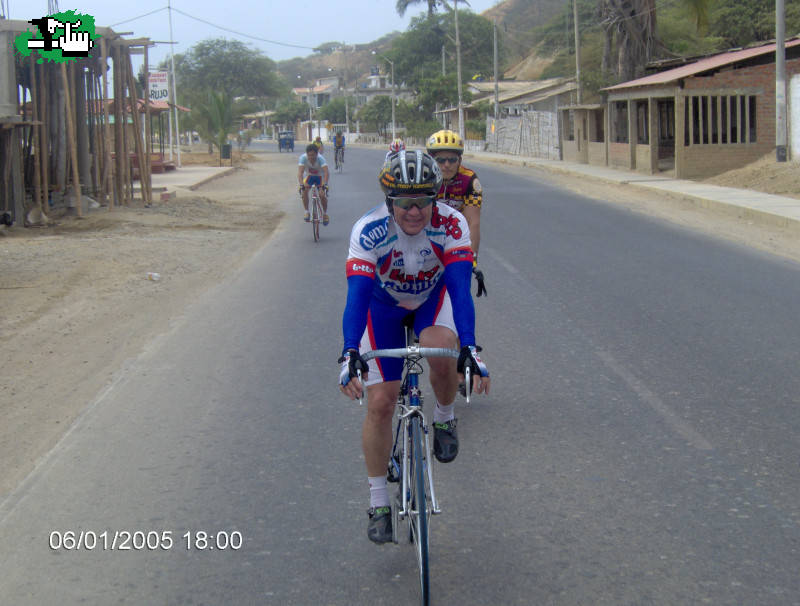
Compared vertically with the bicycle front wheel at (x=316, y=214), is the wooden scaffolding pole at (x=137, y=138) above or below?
above

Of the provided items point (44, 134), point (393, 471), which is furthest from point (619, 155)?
point (393, 471)

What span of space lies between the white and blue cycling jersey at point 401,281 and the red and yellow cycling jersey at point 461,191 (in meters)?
2.46

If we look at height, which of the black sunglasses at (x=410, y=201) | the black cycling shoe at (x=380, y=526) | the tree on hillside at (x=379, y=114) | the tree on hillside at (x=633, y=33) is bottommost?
the black cycling shoe at (x=380, y=526)

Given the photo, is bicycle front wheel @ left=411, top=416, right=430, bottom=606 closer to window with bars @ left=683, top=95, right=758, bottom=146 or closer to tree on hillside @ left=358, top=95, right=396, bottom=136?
window with bars @ left=683, top=95, right=758, bottom=146

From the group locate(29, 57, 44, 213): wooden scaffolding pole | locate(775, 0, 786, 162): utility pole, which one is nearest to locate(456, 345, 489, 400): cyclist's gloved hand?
locate(29, 57, 44, 213): wooden scaffolding pole

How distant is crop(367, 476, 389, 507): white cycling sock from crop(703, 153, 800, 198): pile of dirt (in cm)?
1866

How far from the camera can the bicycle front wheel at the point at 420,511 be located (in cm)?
331

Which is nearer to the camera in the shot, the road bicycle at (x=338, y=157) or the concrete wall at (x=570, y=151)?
the road bicycle at (x=338, y=157)

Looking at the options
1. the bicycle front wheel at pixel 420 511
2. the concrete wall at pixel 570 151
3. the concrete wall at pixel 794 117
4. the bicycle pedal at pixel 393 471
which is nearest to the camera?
the bicycle front wheel at pixel 420 511

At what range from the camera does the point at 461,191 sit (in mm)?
6559

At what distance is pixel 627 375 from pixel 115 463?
3.56 metres

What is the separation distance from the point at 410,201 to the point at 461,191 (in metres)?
2.77
